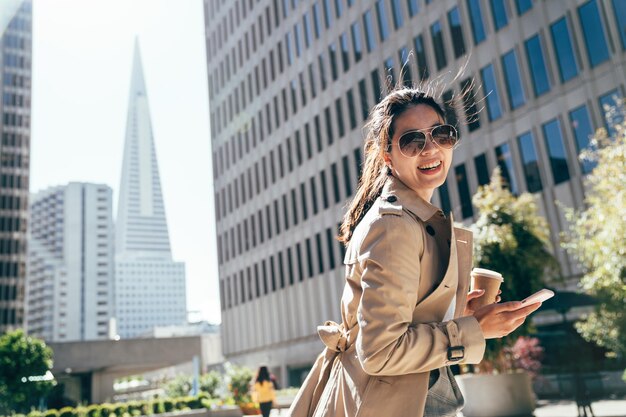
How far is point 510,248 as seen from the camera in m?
13.9

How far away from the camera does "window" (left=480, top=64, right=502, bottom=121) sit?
26.0m

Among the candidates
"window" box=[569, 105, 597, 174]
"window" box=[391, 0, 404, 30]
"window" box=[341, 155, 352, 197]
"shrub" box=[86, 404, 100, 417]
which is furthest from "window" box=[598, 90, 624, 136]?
"shrub" box=[86, 404, 100, 417]

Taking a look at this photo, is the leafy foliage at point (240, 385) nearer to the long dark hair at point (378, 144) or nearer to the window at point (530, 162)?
the window at point (530, 162)

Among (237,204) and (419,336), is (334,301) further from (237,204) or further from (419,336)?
(419,336)

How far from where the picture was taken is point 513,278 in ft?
45.4

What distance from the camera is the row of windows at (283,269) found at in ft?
120

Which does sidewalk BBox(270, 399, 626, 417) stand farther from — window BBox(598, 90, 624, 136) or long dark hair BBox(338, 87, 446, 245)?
long dark hair BBox(338, 87, 446, 245)

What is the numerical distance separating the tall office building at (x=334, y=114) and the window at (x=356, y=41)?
110mm

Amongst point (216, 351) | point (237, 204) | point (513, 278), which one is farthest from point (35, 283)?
point (513, 278)

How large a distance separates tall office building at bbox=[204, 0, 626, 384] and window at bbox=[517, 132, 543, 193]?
55 mm

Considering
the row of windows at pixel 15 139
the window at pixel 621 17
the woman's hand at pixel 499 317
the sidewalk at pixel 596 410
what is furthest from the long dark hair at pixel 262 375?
the row of windows at pixel 15 139

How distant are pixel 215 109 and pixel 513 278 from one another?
43310mm

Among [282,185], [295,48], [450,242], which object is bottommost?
[450,242]

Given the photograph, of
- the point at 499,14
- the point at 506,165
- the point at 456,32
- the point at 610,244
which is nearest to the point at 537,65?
the point at 499,14
